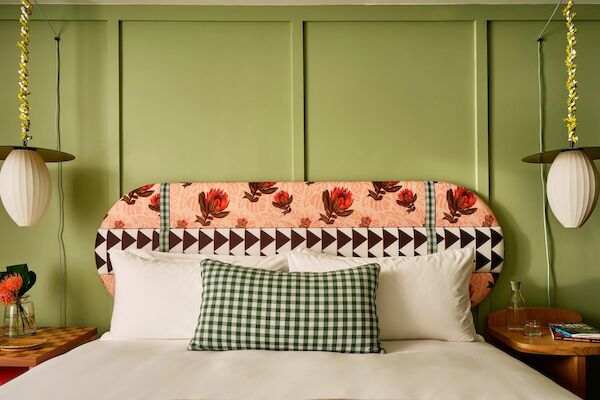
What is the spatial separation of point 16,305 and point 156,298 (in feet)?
2.40

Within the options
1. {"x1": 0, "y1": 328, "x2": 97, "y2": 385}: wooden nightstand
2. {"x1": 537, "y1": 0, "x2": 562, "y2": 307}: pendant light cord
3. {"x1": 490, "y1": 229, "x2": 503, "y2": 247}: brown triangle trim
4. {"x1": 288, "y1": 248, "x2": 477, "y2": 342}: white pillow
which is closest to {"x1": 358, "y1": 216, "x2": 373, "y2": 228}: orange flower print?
{"x1": 288, "y1": 248, "x2": 477, "y2": 342}: white pillow

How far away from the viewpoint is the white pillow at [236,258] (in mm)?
2189

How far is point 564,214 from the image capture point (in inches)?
87.0

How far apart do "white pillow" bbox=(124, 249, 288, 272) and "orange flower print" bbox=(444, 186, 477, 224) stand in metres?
0.94

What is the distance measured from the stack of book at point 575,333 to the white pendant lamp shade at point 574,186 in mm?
503

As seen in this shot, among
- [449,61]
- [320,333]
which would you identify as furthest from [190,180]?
[449,61]

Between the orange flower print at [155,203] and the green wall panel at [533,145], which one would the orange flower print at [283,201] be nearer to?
the orange flower print at [155,203]

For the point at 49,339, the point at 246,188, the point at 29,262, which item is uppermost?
the point at 246,188

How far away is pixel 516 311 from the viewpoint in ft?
7.50

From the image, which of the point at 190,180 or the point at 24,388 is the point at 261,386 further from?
the point at 190,180

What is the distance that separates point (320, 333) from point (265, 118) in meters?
1.28

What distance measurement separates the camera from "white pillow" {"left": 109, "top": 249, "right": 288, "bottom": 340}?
78.7 inches

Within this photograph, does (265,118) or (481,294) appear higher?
(265,118)

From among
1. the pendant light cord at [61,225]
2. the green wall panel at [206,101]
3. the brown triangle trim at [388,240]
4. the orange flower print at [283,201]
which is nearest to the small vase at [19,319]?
the pendant light cord at [61,225]
